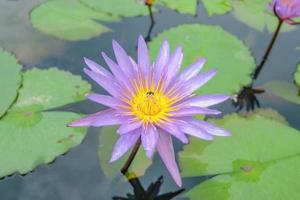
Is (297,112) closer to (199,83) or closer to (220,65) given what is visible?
(220,65)

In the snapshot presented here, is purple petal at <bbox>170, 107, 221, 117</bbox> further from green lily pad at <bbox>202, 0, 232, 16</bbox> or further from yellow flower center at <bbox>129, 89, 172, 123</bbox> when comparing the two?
green lily pad at <bbox>202, 0, 232, 16</bbox>

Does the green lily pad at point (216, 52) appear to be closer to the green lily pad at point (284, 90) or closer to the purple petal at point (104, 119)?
the green lily pad at point (284, 90)

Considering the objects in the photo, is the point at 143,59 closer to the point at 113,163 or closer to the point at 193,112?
the point at 193,112

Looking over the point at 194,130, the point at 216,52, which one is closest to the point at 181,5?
the point at 216,52

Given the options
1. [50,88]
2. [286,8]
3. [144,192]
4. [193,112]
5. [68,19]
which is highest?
[286,8]

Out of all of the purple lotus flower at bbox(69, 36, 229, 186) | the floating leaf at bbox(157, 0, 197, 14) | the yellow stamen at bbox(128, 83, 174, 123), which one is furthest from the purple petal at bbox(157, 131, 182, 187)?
the floating leaf at bbox(157, 0, 197, 14)

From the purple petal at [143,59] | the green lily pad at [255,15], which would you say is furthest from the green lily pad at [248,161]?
the green lily pad at [255,15]

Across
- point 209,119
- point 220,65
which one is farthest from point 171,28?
point 209,119
